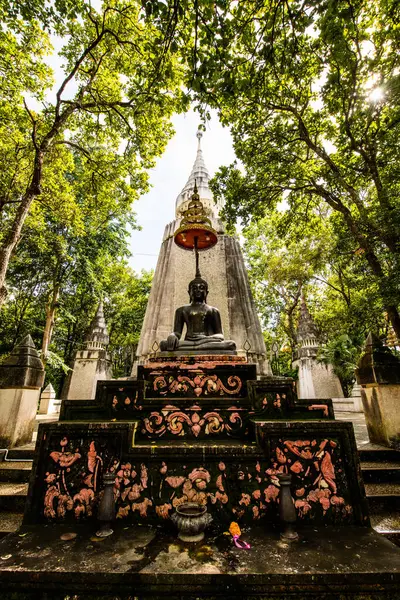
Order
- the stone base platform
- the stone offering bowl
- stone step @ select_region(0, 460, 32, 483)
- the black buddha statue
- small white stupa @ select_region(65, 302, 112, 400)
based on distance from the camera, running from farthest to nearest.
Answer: small white stupa @ select_region(65, 302, 112, 400) < the black buddha statue < stone step @ select_region(0, 460, 32, 483) < the stone offering bowl < the stone base platform

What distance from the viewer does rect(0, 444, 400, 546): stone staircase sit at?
8.87 ft

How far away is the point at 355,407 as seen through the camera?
39.8 feet

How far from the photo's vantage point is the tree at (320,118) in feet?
14.9

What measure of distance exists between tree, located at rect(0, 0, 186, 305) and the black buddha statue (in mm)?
4156

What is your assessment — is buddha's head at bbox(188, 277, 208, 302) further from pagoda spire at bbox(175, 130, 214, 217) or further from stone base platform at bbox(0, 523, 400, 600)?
pagoda spire at bbox(175, 130, 214, 217)

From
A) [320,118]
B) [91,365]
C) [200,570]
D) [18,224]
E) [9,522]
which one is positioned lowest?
[9,522]

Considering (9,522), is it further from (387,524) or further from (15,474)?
(387,524)

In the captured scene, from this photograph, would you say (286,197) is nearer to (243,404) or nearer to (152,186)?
(152,186)

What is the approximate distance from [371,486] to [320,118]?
8752 millimetres

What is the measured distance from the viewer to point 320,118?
782 centimetres

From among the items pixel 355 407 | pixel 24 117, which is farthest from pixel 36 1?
pixel 355 407

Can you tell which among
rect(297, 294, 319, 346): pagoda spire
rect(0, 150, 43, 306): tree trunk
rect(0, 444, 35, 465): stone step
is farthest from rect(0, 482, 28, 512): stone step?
rect(297, 294, 319, 346): pagoda spire

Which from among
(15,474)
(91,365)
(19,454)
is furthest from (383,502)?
Answer: (91,365)

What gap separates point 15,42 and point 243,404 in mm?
9711
